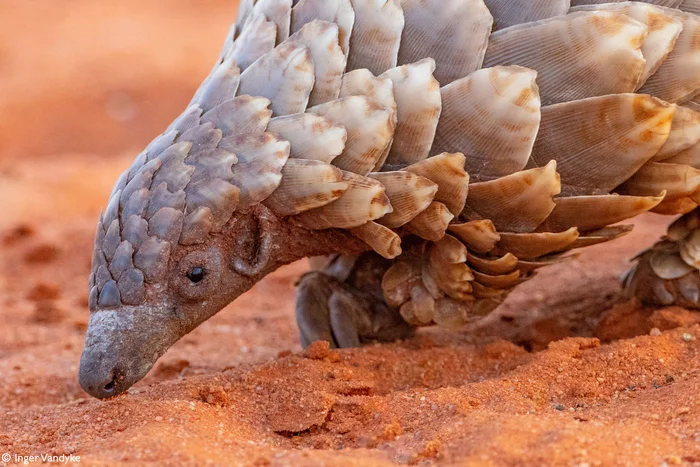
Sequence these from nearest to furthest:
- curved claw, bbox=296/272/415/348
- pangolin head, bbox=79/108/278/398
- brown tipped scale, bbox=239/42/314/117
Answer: pangolin head, bbox=79/108/278/398, brown tipped scale, bbox=239/42/314/117, curved claw, bbox=296/272/415/348

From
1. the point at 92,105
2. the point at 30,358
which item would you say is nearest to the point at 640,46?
the point at 30,358

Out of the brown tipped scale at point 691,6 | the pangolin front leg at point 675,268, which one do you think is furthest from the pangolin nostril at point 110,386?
the brown tipped scale at point 691,6

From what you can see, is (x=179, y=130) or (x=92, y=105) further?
(x=92, y=105)

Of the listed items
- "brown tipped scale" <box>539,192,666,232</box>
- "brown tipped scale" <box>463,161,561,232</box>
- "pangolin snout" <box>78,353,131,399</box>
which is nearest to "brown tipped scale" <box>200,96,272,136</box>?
"brown tipped scale" <box>463,161,561,232</box>

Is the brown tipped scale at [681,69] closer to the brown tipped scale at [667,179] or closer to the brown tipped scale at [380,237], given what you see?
A: the brown tipped scale at [667,179]

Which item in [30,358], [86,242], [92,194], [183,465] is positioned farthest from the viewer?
[92,194]

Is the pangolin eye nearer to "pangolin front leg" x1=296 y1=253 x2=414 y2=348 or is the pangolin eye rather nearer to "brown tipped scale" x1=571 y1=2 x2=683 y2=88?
"pangolin front leg" x1=296 y1=253 x2=414 y2=348

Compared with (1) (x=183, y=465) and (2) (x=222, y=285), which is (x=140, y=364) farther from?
(1) (x=183, y=465)
